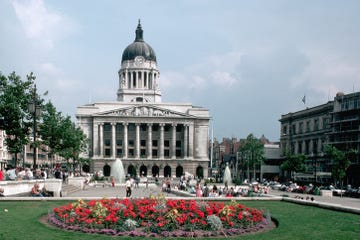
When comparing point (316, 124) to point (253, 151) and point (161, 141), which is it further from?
point (161, 141)

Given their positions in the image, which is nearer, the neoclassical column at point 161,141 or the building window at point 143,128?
the neoclassical column at point 161,141

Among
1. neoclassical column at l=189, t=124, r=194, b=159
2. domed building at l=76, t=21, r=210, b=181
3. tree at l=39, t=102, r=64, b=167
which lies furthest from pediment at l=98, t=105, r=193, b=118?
tree at l=39, t=102, r=64, b=167

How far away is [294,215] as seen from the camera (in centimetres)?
2806

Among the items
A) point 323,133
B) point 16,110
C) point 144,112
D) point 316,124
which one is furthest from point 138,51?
point 16,110

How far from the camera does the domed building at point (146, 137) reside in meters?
136

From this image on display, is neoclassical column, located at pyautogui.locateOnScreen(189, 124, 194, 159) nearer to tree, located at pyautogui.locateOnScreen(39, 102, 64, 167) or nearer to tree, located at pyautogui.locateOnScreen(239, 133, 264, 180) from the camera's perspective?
tree, located at pyautogui.locateOnScreen(239, 133, 264, 180)

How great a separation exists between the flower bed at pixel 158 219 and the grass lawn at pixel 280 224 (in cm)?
80

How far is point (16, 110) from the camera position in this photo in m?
44.4

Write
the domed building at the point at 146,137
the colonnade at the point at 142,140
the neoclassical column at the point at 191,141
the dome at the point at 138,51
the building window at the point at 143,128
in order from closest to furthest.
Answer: the domed building at the point at 146,137
the colonnade at the point at 142,140
the neoclassical column at the point at 191,141
the building window at the point at 143,128
the dome at the point at 138,51

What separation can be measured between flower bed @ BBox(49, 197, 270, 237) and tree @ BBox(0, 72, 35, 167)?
75.4 ft

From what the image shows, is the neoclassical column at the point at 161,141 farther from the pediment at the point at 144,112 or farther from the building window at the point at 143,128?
the building window at the point at 143,128

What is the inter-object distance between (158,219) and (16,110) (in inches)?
1091

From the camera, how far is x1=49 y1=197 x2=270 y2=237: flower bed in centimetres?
2041

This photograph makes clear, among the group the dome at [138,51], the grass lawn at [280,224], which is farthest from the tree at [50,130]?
the dome at [138,51]
